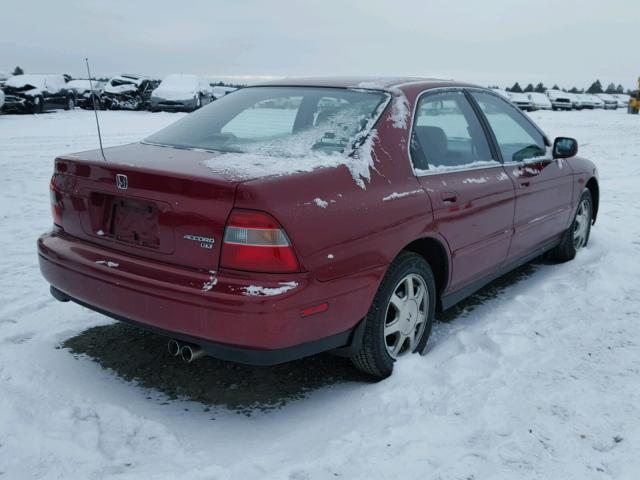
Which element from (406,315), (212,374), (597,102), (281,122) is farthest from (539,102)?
(212,374)

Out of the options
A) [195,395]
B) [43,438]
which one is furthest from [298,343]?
[43,438]

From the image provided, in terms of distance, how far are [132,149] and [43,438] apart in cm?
146

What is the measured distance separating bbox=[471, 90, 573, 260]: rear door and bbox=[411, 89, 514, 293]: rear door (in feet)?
0.52

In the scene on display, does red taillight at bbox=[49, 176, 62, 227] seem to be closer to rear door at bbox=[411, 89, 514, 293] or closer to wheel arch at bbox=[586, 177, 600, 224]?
rear door at bbox=[411, 89, 514, 293]

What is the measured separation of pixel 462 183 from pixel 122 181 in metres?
1.84

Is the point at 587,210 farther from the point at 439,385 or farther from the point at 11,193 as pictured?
the point at 11,193

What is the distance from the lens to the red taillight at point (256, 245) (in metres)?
2.39

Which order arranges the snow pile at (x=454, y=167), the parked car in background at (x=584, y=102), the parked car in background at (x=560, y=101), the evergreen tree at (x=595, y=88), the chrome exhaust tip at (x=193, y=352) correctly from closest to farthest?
1. the chrome exhaust tip at (x=193, y=352)
2. the snow pile at (x=454, y=167)
3. the parked car in background at (x=560, y=101)
4. the parked car in background at (x=584, y=102)
5. the evergreen tree at (x=595, y=88)

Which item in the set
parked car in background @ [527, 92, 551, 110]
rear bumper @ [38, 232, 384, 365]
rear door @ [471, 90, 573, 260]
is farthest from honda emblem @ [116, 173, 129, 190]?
parked car in background @ [527, 92, 551, 110]

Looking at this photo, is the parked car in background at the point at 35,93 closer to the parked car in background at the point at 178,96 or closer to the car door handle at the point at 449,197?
the parked car in background at the point at 178,96

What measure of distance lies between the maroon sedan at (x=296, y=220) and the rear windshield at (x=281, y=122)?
12mm

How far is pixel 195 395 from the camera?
118 inches

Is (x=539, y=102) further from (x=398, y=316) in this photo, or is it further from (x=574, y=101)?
(x=398, y=316)

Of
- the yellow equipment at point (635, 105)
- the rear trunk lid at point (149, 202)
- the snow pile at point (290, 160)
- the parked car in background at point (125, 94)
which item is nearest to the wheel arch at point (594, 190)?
the snow pile at point (290, 160)
